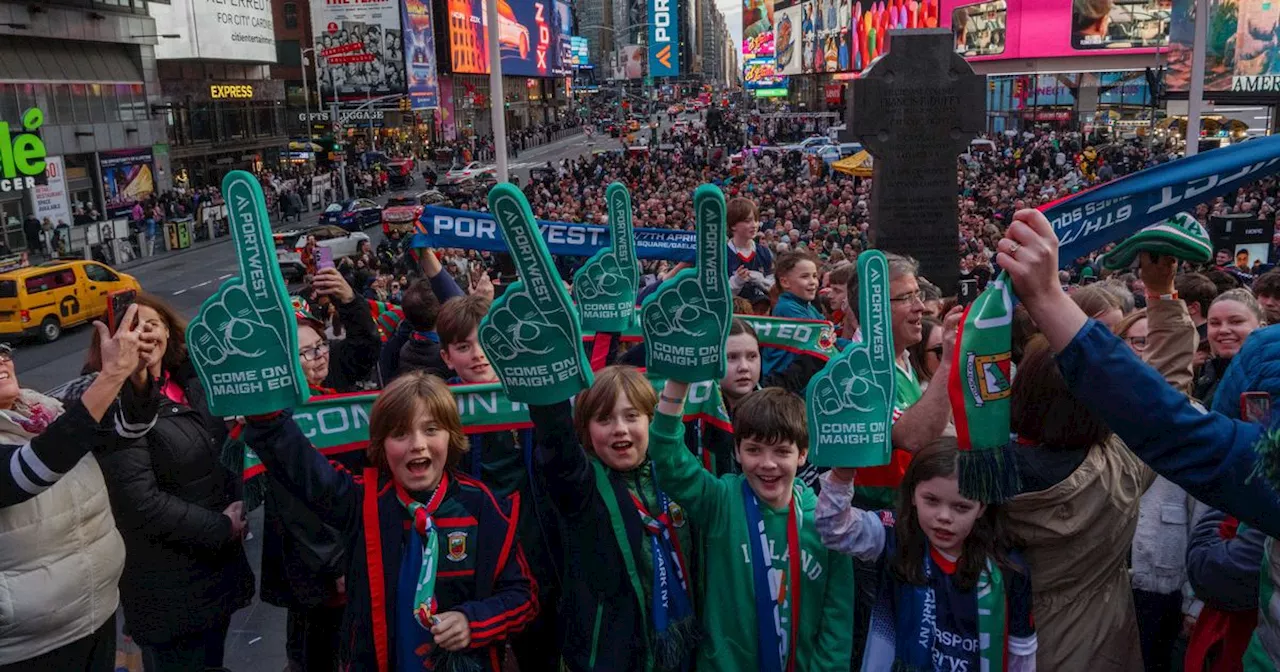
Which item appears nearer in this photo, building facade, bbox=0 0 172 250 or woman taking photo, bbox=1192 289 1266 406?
woman taking photo, bbox=1192 289 1266 406

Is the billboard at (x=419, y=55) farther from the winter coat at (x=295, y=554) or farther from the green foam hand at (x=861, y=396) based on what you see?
the green foam hand at (x=861, y=396)

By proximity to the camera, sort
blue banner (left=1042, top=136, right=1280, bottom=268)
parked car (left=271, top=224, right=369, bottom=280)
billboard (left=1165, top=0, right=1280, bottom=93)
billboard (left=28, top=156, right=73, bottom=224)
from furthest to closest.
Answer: billboard (left=1165, top=0, right=1280, bottom=93)
billboard (left=28, top=156, right=73, bottom=224)
parked car (left=271, top=224, right=369, bottom=280)
blue banner (left=1042, top=136, right=1280, bottom=268)

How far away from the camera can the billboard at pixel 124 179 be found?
34625 mm

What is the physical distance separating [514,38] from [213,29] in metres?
46.1

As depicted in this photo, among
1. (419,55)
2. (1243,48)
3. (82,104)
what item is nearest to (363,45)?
(419,55)

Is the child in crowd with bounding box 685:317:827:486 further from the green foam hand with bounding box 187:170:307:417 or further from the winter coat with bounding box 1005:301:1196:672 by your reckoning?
the green foam hand with bounding box 187:170:307:417

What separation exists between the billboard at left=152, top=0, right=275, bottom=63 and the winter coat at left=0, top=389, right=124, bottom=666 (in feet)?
130

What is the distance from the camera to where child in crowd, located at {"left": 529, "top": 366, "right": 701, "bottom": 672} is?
3066mm

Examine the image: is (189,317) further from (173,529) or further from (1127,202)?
(1127,202)

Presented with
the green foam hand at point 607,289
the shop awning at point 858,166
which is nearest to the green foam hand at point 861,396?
the green foam hand at point 607,289

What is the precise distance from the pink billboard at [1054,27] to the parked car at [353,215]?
1211 inches

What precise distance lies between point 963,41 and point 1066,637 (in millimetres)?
53264

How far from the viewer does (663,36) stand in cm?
10300

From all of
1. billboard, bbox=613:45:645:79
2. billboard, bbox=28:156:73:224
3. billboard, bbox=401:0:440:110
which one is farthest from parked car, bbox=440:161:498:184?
billboard, bbox=613:45:645:79
